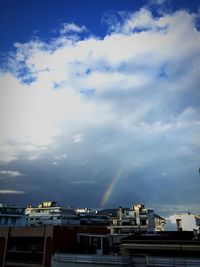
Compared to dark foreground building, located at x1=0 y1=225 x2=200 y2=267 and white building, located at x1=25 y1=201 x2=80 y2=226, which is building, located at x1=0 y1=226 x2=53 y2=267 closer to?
dark foreground building, located at x1=0 y1=225 x2=200 y2=267

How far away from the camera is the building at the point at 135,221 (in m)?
115

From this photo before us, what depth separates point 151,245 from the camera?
3669 cm

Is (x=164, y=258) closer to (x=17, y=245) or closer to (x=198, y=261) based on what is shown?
(x=198, y=261)

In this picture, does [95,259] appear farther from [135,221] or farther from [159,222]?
[159,222]

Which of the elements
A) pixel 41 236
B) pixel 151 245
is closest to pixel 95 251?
pixel 41 236

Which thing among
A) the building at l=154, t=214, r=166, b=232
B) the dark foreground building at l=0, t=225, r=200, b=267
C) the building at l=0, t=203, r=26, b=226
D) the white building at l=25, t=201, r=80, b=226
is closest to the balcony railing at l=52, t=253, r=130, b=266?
the dark foreground building at l=0, t=225, r=200, b=267

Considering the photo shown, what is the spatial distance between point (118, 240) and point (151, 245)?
13.3 m

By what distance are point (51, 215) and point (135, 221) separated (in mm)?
36198

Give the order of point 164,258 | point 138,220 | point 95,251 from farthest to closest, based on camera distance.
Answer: point 138,220 → point 95,251 → point 164,258

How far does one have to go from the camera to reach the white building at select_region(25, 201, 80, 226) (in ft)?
414

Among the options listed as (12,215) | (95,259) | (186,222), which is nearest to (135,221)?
(186,222)

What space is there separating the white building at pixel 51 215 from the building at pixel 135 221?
18.4 meters

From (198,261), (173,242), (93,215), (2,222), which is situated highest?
(93,215)

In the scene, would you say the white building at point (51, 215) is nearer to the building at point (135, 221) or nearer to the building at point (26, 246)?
the building at point (135, 221)
